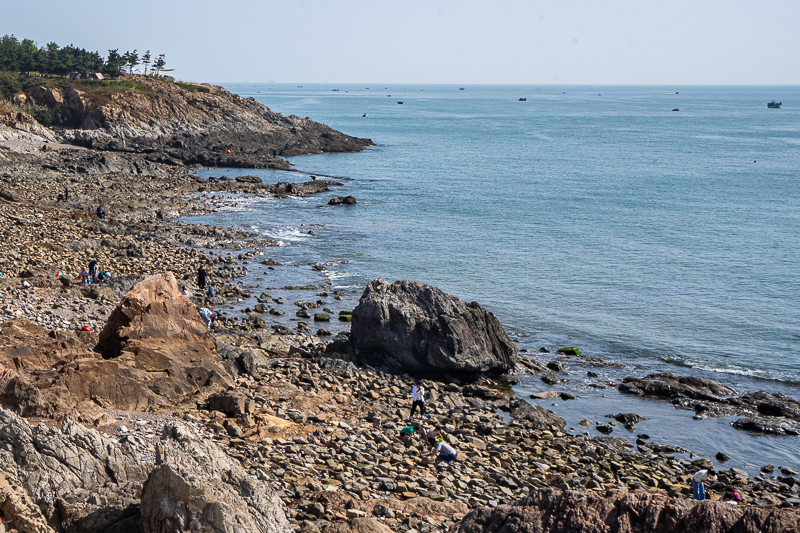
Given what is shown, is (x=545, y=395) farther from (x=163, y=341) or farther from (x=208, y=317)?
(x=208, y=317)

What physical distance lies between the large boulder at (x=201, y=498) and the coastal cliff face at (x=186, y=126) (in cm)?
7842

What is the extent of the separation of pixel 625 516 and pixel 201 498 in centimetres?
673

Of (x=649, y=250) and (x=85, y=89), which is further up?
(x=85, y=89)

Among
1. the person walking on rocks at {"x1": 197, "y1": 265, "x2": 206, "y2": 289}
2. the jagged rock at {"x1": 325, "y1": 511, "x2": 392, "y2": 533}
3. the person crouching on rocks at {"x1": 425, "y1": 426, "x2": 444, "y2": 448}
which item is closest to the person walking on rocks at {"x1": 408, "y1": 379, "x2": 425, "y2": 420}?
the person crouching on rocks at {"x1": 425, "y1": 426, "x2": 444, "y2": 448}

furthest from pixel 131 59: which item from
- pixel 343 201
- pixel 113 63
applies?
pixel 343 201

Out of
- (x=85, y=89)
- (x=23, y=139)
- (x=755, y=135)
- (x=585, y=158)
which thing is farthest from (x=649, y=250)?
(x=755, y=135)

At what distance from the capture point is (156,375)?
2073 cm

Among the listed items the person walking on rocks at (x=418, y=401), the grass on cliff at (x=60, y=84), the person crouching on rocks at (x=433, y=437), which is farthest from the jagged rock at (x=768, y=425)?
the grass on cliff at (x=60, y=84)

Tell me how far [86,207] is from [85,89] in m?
54.0

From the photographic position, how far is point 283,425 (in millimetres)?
20109

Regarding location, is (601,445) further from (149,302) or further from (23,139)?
(23,139)

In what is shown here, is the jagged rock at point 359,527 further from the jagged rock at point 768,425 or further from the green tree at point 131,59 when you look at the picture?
the green tree at point 131,59

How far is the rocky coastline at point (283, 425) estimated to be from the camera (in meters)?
11.6

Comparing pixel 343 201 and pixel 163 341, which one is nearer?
pixel 163 341
